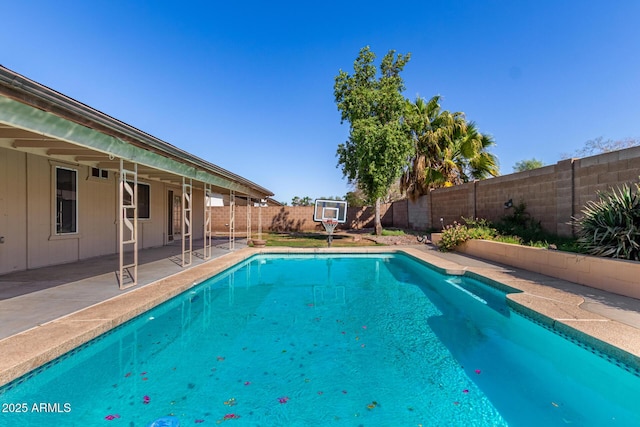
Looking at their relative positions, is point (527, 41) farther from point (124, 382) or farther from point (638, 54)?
point (124, 382)

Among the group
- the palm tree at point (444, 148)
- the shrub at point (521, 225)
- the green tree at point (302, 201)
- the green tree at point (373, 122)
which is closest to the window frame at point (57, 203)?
the green tree at point (373, 122)

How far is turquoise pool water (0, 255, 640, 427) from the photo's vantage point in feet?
8.36

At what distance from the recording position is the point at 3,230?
5.79 m

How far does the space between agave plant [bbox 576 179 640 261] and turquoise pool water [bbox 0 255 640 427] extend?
224cm

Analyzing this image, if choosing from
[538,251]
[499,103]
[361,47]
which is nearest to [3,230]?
[538,251]

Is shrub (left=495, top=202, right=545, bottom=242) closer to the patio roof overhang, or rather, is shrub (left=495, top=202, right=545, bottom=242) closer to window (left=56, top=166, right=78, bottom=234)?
the patio roof overhang

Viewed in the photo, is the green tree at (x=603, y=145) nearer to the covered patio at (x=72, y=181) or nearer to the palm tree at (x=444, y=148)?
the palm tree at (x=444, y=148)

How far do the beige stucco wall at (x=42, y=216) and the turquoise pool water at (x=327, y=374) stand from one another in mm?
3814

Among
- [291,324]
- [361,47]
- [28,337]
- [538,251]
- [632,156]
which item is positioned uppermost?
[361,47]

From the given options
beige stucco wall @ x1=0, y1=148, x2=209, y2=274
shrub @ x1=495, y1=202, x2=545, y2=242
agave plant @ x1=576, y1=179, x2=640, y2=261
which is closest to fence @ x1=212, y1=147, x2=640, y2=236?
shrub @ x1=495, y1=202, x2=545, y2=242

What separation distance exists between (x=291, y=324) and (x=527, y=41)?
13.7 meters

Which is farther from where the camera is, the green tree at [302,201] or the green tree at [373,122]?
the green tree at [302,201]

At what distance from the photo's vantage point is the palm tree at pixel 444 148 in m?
15.2

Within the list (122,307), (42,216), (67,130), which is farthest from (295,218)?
(67,130)
